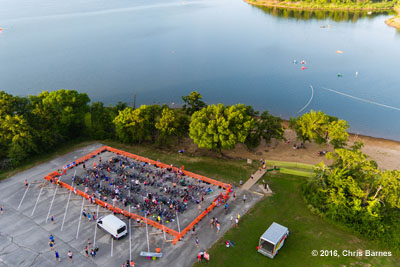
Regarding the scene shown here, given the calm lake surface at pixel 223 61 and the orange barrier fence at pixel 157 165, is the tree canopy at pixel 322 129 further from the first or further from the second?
the calm lake surface at pixel 223 61

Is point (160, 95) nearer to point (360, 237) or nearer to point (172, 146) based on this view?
point (172, 146)

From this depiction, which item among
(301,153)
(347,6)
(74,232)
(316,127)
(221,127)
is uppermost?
(347,6)

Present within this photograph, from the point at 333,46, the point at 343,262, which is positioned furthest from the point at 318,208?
the point at 333,46

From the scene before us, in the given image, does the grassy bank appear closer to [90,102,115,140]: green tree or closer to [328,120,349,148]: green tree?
[328,120,349,148]: green tree

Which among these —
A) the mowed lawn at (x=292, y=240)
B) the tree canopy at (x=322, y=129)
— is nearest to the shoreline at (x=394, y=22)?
the tree canopy at (x=322, y=129)

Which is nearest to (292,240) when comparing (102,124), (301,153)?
(301,153)

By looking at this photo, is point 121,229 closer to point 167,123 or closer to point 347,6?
point 167,123

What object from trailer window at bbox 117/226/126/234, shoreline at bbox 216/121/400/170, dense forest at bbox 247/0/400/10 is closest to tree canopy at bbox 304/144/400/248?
shoreline at bbox 216/121/400/170
